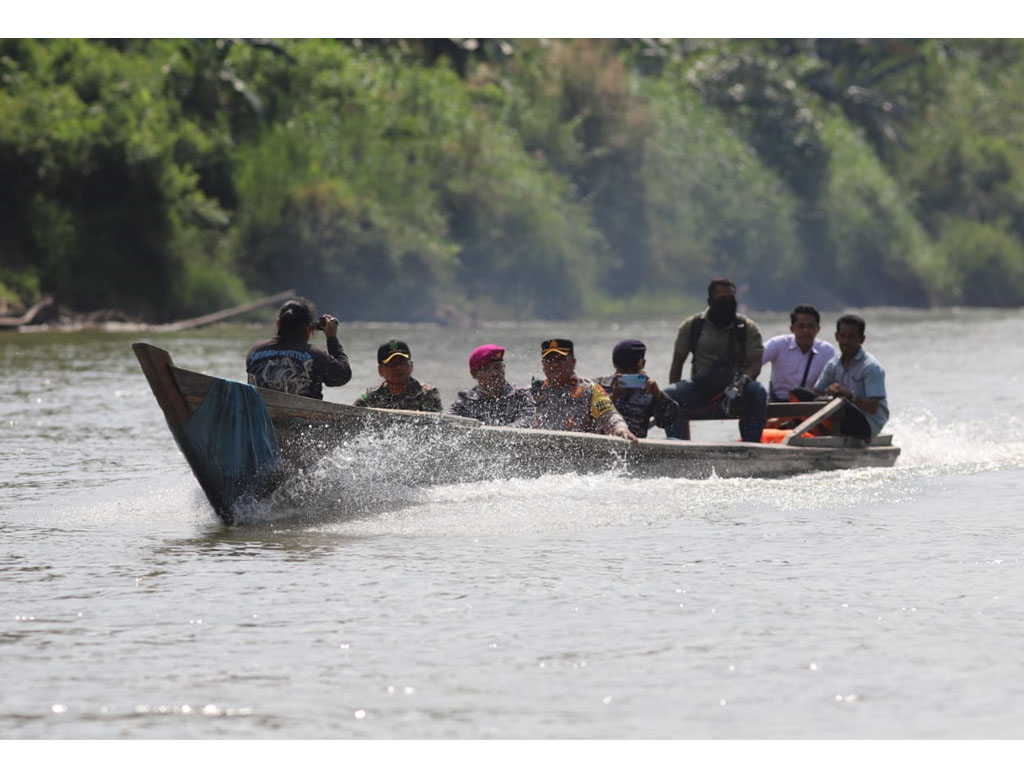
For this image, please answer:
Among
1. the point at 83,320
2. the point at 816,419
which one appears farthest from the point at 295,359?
the point at 83,320

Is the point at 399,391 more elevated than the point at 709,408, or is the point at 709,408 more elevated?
the point at 399,391

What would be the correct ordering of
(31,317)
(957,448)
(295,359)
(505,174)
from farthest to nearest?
(505,174) → (31,317) → (957,448) → (295,359)

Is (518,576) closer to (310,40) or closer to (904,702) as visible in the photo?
(904,702)

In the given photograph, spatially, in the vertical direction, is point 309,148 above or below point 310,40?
below

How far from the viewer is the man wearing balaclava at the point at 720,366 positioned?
1320cm

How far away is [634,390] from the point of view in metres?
12.5

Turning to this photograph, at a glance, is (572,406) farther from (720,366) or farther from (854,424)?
(854,424)

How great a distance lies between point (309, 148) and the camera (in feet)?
152

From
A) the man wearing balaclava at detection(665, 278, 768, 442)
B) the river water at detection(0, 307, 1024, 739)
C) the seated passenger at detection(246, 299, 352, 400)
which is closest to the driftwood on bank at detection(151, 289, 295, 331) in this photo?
the river water at detection(0, 307, 1024, 739)

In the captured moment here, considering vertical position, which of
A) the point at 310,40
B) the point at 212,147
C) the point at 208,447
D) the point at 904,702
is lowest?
the point at 904,702

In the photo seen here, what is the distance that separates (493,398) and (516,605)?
12.0 feet

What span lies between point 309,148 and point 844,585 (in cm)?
3886

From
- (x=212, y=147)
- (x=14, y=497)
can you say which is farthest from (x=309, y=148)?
(x=14, y=497)

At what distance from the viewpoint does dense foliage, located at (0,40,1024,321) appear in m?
40.1
